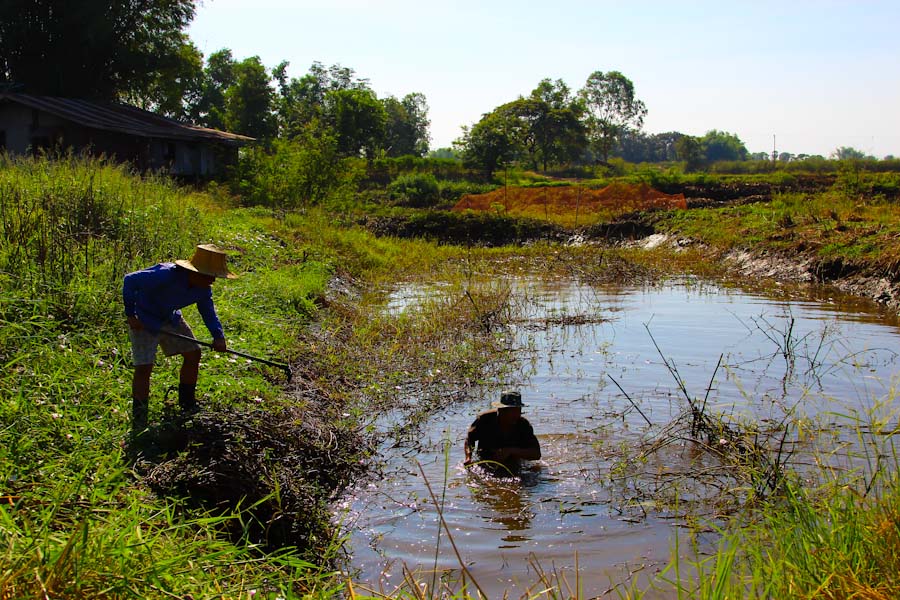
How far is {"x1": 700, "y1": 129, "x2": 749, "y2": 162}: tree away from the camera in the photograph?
477ft

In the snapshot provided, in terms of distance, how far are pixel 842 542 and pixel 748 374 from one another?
5725mm

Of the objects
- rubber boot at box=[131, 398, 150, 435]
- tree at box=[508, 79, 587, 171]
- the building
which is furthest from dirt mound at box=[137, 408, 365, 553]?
tree at box=[508, 79, 587, 171]

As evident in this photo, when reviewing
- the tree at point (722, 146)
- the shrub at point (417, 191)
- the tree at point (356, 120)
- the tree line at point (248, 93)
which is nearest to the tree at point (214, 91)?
the tree line at point (248, 93)

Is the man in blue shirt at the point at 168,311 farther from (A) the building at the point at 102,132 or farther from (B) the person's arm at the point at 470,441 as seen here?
(A) the building at the point at 102,132

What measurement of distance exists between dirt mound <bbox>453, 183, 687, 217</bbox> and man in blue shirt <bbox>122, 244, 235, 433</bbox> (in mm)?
23633

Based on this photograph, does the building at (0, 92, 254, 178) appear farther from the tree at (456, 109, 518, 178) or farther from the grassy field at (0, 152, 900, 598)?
the tree at (456, 109, 518, 178)

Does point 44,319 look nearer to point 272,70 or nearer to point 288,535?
point 288,535

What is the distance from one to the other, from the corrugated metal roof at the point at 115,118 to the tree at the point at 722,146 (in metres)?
125

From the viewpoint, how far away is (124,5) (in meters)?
30.1

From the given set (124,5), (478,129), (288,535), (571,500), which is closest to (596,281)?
(571,500)

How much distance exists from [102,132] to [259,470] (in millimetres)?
23387

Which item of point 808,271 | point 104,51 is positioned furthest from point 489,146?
point 808,271

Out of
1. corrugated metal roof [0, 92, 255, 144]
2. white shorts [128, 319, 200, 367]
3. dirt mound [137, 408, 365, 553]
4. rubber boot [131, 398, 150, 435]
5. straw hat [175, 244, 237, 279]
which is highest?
corrugated metal roof [0, 92, 255, 144]

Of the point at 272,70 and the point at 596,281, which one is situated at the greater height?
→ the point at 272,70
